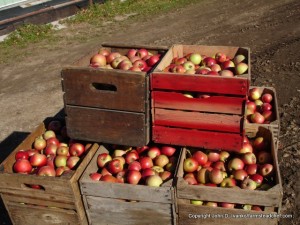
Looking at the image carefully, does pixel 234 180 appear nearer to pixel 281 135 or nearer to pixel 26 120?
pixel 281 135

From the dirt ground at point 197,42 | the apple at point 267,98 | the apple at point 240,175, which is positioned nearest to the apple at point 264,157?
the apple at point 240,175

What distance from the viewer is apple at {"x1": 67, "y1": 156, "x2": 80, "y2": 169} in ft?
13.8

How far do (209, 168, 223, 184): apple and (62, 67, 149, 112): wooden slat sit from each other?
38.0 inches

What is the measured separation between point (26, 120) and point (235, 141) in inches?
172

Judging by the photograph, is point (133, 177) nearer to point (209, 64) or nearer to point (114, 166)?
point (114, 166)

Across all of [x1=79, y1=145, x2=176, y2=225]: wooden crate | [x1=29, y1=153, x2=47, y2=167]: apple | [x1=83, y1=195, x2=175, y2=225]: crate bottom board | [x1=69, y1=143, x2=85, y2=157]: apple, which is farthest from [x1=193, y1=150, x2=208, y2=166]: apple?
[x1=29, y1=153, x2=47, y2=167]: apple

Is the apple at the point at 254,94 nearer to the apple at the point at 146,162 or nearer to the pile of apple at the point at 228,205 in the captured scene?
the apple at the point at 146,162

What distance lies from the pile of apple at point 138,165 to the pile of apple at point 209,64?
89 cm

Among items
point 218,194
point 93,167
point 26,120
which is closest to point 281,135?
point 218,194

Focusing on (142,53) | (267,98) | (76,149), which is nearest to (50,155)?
(76,149)

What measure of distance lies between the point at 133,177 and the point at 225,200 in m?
0.96

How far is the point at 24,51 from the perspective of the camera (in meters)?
10.2

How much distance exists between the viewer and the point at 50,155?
14.4ft

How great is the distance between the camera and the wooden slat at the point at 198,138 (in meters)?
3.72
